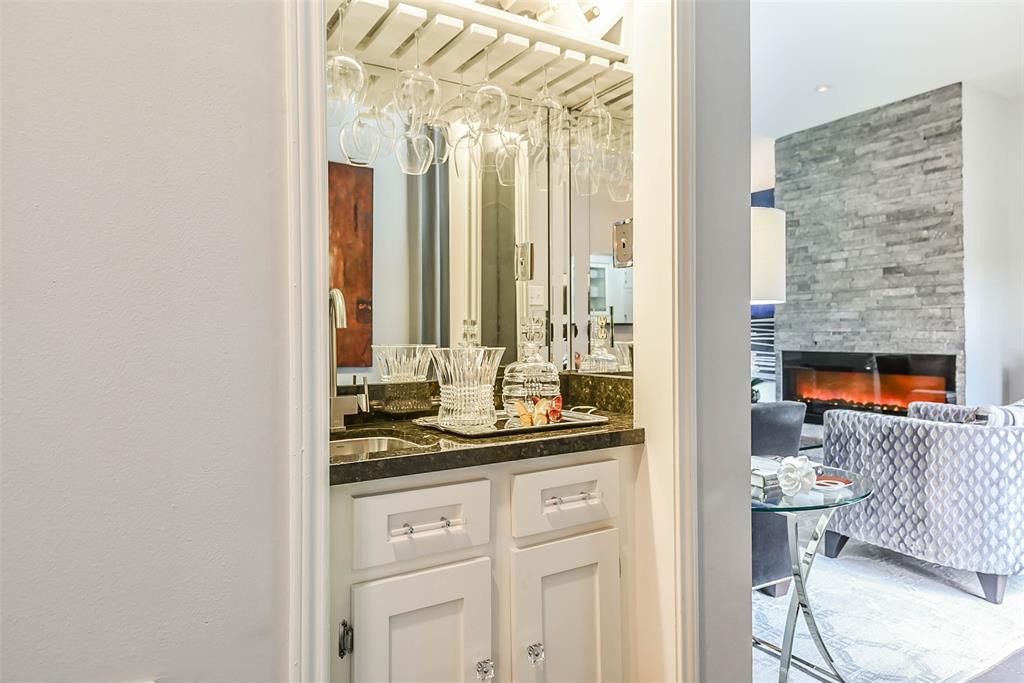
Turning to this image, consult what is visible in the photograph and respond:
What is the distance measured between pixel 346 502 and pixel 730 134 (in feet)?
4.08

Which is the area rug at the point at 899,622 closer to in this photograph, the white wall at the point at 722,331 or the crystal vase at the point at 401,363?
the white wall at the point at 722,331

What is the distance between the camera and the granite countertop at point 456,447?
120 centimetres

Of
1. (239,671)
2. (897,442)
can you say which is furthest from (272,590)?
(897,442)

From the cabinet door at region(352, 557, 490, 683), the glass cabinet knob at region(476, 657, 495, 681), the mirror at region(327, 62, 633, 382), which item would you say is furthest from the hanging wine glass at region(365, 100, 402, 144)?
the glass cabinet knob at region(476, 657, 495, 681)

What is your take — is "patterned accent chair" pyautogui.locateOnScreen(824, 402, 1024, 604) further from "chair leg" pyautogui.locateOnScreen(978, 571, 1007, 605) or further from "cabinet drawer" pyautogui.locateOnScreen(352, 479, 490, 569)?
"cabinet drawer" pyautogui.locateOnScreen(352, 479, 490, 569)

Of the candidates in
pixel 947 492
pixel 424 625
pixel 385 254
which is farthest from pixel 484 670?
pixel 947 492

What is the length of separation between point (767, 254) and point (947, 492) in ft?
4.37

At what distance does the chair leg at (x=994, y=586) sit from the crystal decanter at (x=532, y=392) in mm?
2309

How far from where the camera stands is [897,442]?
9.57ft

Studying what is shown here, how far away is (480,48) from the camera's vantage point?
1798mm

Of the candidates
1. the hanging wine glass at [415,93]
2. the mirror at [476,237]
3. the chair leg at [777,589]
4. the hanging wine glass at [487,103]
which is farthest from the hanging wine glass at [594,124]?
the chair leg at [777,589]

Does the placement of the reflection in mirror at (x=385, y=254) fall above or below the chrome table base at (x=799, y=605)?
above

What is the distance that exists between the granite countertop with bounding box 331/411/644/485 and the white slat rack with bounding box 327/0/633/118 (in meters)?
1.00

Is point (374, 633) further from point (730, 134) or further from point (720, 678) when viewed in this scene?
point (730, 134)
